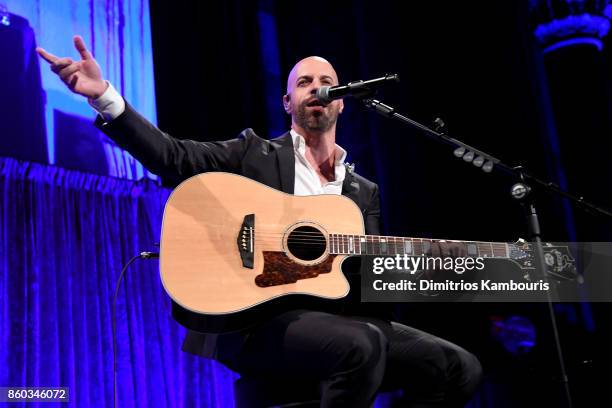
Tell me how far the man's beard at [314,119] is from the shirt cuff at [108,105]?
94 centimetres

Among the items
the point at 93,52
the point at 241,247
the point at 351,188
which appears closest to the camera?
the point at 241,247

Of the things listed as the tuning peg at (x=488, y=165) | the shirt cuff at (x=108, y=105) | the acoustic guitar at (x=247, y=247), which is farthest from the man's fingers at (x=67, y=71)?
the tuning peg at (x=488, y=165)

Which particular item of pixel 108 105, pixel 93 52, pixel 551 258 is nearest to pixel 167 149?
pixel 108 105

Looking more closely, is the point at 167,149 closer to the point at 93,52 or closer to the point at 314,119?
the point at 314,119

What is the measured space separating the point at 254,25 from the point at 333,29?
0.72m

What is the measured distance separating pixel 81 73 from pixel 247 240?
844 millimetres

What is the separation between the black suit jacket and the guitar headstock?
25.6 inches

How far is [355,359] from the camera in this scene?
2188 mm

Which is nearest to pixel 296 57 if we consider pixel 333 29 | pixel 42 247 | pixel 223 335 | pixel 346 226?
pixel 333 29

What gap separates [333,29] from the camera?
5848 millimetres

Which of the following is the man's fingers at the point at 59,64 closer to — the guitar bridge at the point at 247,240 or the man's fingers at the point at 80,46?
the man's fingers at the point at 80,46

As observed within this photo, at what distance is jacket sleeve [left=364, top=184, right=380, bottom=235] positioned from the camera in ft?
9.83

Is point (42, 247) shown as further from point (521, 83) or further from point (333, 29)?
point (521, 83)

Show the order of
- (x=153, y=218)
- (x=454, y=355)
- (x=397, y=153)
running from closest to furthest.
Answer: (x=454, y=355) < (x=153, y=218) < (x=397, y=153)
